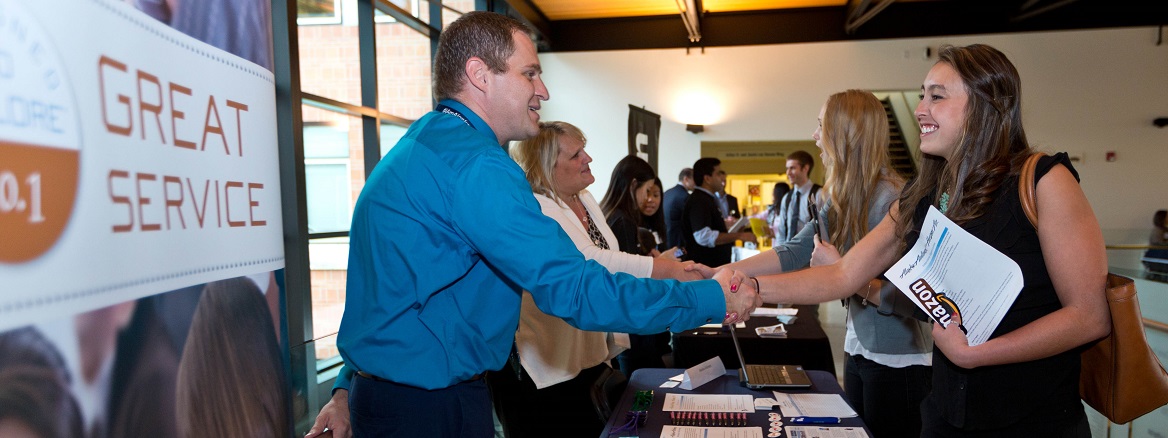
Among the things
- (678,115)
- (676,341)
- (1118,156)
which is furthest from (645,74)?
Answer: (676,341)

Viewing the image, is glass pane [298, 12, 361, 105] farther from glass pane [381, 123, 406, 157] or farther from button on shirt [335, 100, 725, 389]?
button on shirt [335, 100, 725, 389]

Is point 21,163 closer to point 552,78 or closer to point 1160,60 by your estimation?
point 552,78

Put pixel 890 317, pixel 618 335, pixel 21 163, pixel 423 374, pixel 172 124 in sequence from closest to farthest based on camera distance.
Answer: pixel 21 163 → pixel 172 124 → pixel 423 374 → pixel 890 317 → pixel 618 335

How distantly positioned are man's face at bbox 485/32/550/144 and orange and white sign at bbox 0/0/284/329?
54 cm

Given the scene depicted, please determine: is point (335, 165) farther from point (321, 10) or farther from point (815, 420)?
point (815, 420)

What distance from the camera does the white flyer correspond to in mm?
1332

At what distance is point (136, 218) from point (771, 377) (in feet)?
6.28

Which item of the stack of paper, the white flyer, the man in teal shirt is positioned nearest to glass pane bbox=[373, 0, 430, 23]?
the stack of paper

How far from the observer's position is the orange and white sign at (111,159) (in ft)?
2.50

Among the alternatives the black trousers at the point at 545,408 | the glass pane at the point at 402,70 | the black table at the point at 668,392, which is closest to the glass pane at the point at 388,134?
the glass pane at the point at 402,70

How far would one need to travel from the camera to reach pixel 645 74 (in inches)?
405

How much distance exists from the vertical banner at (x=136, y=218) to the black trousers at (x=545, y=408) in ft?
3.59

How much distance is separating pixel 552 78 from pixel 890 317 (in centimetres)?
862

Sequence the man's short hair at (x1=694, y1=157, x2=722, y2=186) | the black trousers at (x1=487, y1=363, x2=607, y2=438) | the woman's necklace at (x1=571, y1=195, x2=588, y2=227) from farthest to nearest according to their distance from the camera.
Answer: the man's short hair at (x1=694, y1=157, x2=722, y2=186) → the woman's necklace at (x1=571, y1=195, x2=588, y2=227) → the black trousers at (x1=487, y1=363, x2=607, y2=438)
